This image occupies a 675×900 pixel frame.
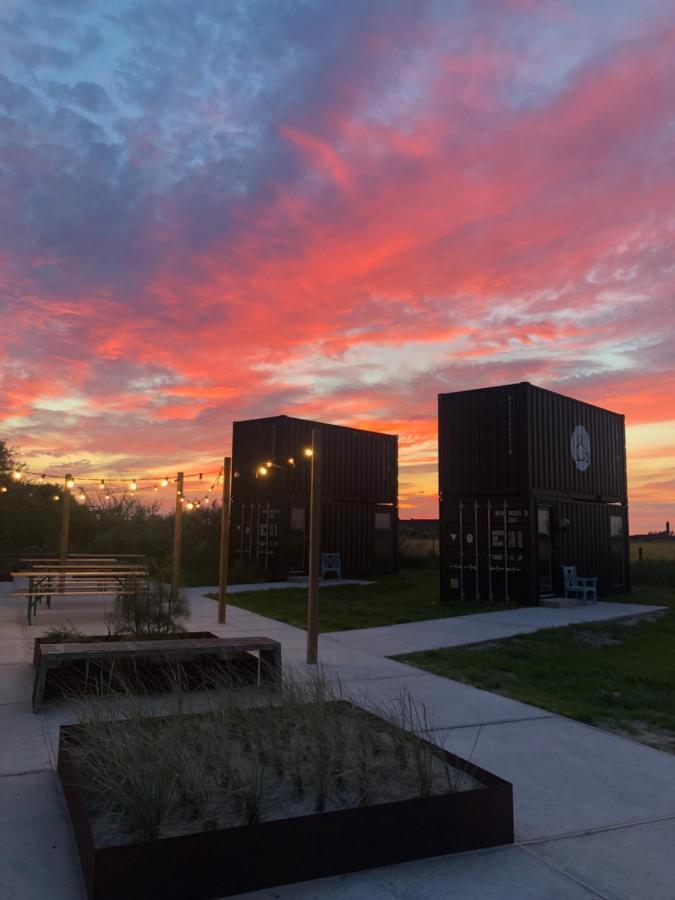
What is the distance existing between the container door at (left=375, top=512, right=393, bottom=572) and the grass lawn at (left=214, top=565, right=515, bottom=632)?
12.5 feet

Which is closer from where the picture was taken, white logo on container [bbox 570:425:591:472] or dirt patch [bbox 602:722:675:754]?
dirt patch [bbox 602:722:675:754]

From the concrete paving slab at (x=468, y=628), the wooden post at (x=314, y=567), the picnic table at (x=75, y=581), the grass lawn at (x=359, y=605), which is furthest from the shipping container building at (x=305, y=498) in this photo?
the wooden post at (x=314, y=567)

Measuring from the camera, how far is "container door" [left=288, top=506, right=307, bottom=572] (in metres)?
20.5

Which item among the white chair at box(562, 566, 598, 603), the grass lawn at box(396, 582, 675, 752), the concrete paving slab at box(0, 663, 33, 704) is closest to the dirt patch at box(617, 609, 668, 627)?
the grass lawn at box(396, 582, 675, 752)

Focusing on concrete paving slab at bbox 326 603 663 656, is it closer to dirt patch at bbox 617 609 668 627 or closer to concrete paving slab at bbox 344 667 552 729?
dirt patch at bbox 617 609 668 627

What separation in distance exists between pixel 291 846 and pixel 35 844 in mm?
1302

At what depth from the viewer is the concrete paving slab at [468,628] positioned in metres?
8.87

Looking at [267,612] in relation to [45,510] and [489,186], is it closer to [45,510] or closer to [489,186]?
[489,186]

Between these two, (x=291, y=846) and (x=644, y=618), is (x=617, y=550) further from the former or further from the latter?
(x=291, y=846)

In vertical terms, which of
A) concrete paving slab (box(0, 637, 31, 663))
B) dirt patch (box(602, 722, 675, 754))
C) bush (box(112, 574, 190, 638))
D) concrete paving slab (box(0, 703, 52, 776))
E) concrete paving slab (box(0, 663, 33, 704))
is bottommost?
concrete paving slab (box(0, 637, 31, 663))

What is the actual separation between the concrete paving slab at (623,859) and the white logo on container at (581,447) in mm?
13728

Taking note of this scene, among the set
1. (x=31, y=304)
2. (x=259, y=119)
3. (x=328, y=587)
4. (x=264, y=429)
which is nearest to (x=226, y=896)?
(x=259, y=119)

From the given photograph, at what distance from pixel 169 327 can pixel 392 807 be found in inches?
485

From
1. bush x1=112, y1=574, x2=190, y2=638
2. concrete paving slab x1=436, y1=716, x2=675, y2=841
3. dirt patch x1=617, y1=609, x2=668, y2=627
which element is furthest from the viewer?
dirt patch x1=617, y1=609, x2=668, y2=627
